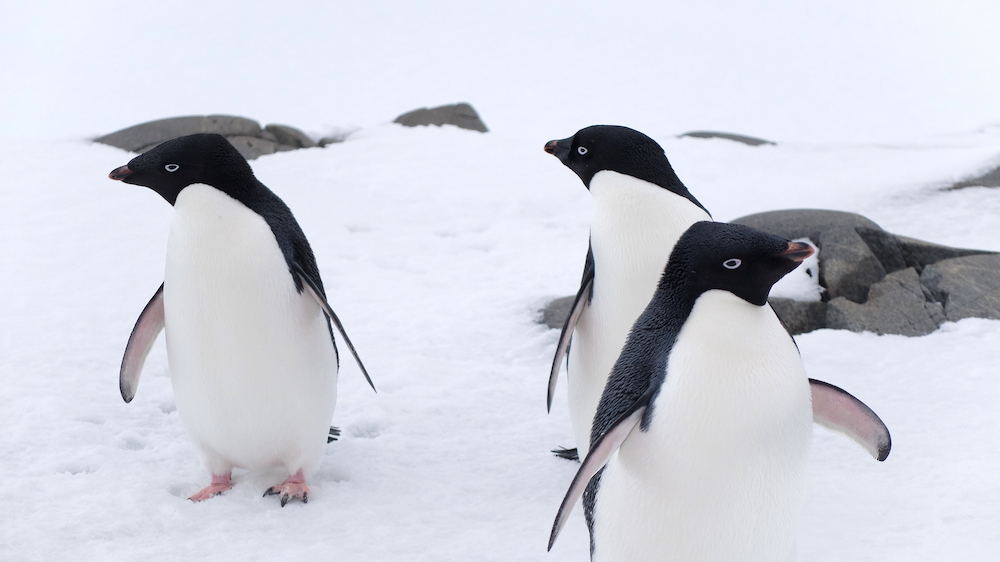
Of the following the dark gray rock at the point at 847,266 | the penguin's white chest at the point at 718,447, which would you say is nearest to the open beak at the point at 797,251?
the penguin's white chest at the point at 718,447

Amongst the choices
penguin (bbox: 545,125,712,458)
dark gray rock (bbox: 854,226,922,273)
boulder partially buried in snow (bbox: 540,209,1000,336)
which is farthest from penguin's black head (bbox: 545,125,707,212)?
dark gray rock (bbox: 854,226,922,273)

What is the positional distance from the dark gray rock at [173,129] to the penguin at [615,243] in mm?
5806

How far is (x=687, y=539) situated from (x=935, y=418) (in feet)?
5.70

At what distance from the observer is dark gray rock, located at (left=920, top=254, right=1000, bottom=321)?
3.80 meters

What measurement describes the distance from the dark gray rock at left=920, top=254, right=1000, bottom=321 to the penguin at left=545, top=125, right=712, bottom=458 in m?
2.01

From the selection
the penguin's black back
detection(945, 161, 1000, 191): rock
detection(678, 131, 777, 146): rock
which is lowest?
detection(678, 131, 777, 146): rock

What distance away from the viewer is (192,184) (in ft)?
7.95

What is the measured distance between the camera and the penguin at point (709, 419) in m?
1.62

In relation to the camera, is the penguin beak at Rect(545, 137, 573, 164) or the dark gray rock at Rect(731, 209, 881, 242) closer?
the penguin beak at Rect(545, 137, 573, 164)

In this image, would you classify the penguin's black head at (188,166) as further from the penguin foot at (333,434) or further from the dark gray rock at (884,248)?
the dark gray rock at (884,248)

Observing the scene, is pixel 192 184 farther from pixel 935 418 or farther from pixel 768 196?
pixel 768 196

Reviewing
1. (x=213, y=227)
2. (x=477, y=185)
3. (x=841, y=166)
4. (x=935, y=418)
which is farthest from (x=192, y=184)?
(x=841, y=166)

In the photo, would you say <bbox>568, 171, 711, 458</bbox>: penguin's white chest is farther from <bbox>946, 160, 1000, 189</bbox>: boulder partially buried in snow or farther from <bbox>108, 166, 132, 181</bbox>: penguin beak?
<bbox>946, 160, 1000, 189</bbox>: boulder partially buried in snow

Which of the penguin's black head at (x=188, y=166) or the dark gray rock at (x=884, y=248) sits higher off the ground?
the penguin's black head at (x=188, y=166)
